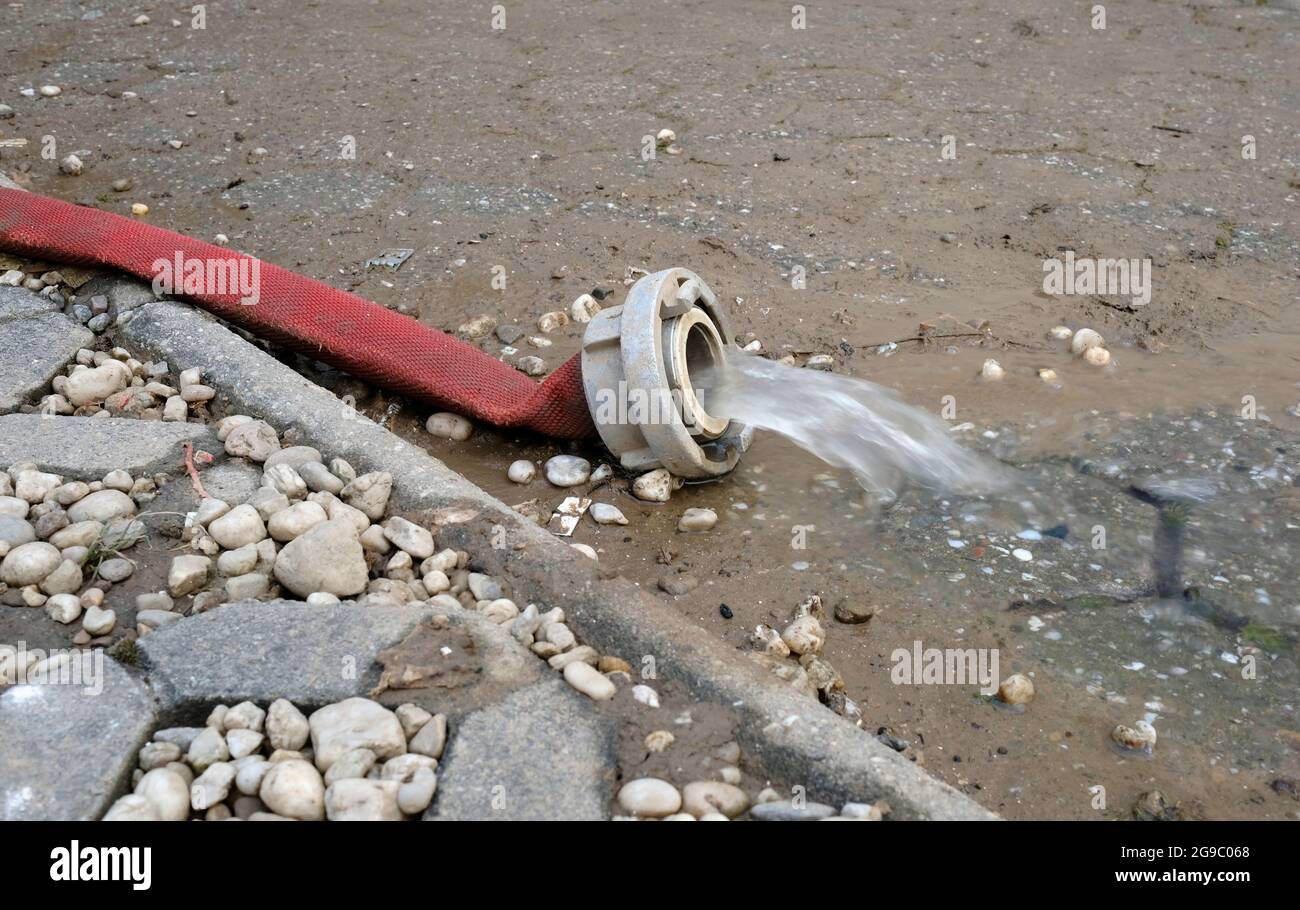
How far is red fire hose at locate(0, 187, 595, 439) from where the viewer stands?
311 cm

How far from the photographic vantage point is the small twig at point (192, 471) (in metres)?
2.56

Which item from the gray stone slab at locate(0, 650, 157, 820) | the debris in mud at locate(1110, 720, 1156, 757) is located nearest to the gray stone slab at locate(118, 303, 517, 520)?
the gray stone slab at locate(0, 650, 157, 820)

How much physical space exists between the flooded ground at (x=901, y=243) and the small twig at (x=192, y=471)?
0.69m

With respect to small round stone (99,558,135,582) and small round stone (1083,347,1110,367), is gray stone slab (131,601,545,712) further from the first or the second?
small round stone (1083,347,1110,367)

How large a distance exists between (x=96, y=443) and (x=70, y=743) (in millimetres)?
1063

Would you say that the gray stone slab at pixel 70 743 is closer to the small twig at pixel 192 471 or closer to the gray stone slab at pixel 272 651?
the gray stone slab at pixel 272 651

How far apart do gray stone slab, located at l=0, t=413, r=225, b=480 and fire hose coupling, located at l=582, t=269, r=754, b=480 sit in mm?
939

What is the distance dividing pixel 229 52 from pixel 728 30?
2.49 meters

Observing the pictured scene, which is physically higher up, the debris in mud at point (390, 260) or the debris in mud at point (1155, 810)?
the debris in mud at point (390, 260)

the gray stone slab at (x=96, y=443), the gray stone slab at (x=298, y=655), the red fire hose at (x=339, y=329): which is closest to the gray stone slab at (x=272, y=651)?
the gray stone slab at (x=298, y=655)

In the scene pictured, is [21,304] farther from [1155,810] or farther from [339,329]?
[1155,810]

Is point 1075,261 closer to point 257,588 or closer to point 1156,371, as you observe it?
point 1156,371

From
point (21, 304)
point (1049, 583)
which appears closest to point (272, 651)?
point (1049, 583)

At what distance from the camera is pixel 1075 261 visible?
400cm
